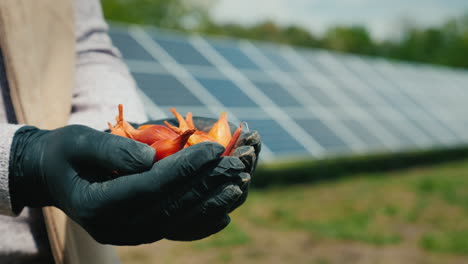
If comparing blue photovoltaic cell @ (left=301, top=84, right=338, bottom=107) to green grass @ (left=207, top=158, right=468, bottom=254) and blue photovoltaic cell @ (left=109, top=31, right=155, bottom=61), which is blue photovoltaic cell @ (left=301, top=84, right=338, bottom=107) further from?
blue photovoltaic cell @ (left=109, top=31, right=155, bottom=61)

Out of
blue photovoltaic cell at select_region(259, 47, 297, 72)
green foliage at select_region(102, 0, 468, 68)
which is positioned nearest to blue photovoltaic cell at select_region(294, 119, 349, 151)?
blue photovoltaic cell at select_region(259, 47, 297, 72)

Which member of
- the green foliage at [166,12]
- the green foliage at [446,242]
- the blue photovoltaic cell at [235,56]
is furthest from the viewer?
the green foliage at [166,12]

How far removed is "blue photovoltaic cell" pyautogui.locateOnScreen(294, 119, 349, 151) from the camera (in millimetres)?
7957

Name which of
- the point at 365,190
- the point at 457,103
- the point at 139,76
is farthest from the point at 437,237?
the point at 457,103

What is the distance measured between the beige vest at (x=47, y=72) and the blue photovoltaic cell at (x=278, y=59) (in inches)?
356

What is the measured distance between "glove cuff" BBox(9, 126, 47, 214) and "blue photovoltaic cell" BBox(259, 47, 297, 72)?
942 centimetres

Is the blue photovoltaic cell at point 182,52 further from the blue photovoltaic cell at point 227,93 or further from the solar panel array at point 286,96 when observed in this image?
the blue photovoltaic cell at point 227,93

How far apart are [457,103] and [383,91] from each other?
164 inches

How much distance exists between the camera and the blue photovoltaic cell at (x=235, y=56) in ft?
31.3

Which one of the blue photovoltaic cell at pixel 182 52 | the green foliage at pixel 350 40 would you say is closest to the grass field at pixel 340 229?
the blue photovoltaic cell at pixel 182 52

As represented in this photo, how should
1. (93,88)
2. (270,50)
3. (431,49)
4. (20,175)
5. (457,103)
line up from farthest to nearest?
1. (431,49)
2. (457,103)
3. (270,50)
4. (93,88)
5. (20,175)

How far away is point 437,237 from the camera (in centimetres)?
562

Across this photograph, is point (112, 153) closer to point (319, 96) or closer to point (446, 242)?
point (446, 242)

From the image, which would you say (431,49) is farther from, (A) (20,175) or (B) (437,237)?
(A) (20,175)
